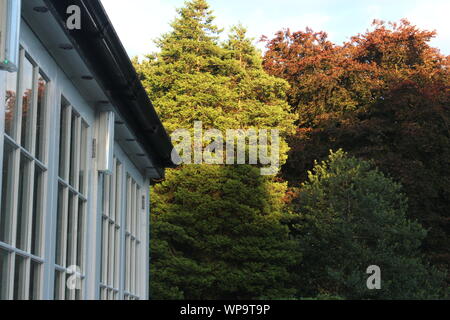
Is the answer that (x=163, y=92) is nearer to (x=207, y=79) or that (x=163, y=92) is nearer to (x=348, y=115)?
(x=207, y=79)

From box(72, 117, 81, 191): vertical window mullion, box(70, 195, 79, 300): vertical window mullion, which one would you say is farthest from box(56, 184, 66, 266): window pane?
box(72, 117, 81, 191): vertical window mullion

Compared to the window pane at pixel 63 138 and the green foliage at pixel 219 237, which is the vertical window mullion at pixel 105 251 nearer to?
the window pane at pixel 63 138

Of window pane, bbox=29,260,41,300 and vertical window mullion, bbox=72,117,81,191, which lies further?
vertical window mullion, bbox=72,117,81,191

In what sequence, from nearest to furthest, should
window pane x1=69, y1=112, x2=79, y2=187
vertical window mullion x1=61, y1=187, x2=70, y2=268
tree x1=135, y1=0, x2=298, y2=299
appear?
vertical window mullion x1=61, y1=187, x2=70, y2=268, window pane x1=69, y1=112, x2=79, y2=187, tree x1=135, y1=0, x2=298, y2=299

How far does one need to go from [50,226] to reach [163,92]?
2250 centimetres

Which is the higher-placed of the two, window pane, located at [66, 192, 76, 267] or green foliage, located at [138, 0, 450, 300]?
green foliage, located at [138, 0, 450, 300]

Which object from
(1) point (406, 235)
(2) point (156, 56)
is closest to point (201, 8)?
(2) point (156, 56)

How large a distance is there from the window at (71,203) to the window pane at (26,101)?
712 mm

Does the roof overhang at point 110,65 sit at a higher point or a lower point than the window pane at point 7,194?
higher

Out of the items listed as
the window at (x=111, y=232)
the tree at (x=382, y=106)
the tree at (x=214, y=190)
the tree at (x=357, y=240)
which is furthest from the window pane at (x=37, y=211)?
the tree at (x=382, y=106)

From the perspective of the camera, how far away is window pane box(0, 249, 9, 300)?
11.5 feet

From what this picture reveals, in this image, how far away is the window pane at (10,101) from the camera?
356cm

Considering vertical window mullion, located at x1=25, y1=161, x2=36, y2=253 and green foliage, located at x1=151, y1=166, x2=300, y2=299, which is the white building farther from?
green foliage, located at x1=151, y1=166, x2=300, y2=299

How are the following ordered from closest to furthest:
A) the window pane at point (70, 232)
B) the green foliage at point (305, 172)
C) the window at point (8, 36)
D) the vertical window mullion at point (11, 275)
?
the window at point (8, 36) → the vertical window mullion at point (11, 275) → the window pane at point (70, 232) → the green foliage at point (305, 172)
